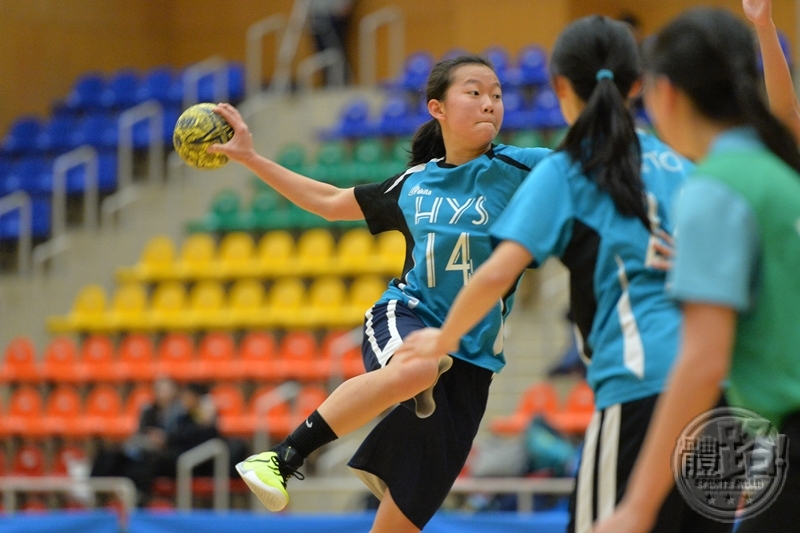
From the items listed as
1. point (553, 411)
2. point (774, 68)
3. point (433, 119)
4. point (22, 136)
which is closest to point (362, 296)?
point (553, 411)

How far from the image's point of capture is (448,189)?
3965 mm

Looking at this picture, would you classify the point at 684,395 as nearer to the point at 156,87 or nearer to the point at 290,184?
the point at 290,184

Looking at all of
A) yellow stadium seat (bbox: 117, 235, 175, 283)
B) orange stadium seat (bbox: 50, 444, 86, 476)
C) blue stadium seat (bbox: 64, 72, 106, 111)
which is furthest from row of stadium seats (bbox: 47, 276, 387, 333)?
blue stadium seat (bbox: 64, 72, 106, 111)

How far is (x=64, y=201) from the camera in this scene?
14.8 m

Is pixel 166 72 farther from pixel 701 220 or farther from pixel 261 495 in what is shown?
pixel 701 220

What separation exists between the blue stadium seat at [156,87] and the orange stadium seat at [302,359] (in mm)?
5311

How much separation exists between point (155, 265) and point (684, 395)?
1190 centimetres

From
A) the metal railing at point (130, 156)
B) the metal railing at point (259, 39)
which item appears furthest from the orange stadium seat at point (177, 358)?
Result: the metal railing at point (259, 39)

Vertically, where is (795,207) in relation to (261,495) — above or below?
above

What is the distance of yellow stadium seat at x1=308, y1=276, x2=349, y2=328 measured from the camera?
1180 cm

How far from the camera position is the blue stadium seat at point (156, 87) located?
15.8 m

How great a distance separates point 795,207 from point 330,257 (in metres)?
10.4

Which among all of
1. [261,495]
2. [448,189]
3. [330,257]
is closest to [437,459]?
[261,495]

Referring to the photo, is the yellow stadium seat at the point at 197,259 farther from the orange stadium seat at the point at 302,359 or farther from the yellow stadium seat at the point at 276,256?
the orange stadium seat at the point at 302,359
